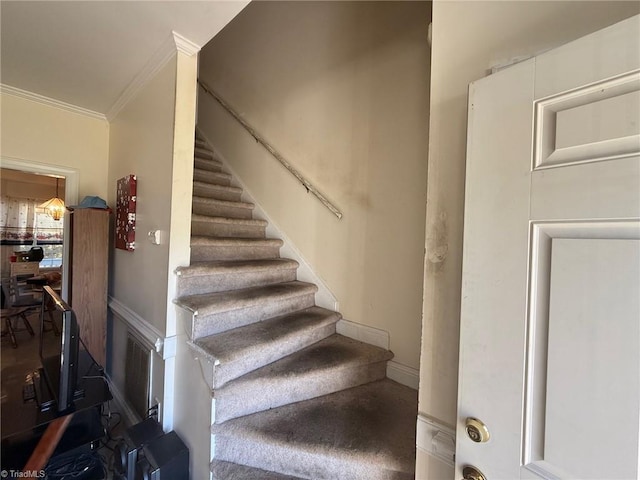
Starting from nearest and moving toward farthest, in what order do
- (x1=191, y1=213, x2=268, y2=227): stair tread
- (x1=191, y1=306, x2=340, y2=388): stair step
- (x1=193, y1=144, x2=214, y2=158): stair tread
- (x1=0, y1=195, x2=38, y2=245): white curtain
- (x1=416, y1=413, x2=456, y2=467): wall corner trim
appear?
(x1=416, y1=413, x2=456, y2=467): wall corner trim → (x1=191, y1=306, x2=340, y2=388): stair step → (x1=191, y1=213, x2=268, y2=227): stair tread → (x1=193, y1=144, x2=214, y2=158): stair tread → (x1=0, y1=195, x2=38, y2=245): white curtain

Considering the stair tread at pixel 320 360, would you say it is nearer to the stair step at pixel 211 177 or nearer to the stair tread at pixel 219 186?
the stair tread at pixel 219 186

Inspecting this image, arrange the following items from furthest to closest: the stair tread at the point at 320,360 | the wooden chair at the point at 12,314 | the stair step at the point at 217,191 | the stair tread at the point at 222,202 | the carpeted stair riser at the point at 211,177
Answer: the wooden chair at the point at 12,314
the carpeted stair riser at the point at 211,177
the stair step at the point at 217,191
the stair tread at the point at 222,202
the stair tread at the point at 320,360

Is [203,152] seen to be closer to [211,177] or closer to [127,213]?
[211,177]

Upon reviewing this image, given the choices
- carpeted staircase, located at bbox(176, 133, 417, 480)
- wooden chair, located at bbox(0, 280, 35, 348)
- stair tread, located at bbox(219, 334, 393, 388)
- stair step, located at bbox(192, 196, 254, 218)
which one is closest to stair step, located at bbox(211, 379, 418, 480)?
carpeted staircase, located at bbox(176, 133, 417, 480)

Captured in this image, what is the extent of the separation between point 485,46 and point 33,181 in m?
7.80

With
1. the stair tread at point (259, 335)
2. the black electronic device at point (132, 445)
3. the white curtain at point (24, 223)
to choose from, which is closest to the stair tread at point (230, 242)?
the stair tread at point (259, 335)

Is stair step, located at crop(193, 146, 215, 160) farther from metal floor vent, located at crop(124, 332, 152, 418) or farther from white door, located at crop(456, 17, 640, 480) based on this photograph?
white door, located at crop(456, 17, 640, 480)

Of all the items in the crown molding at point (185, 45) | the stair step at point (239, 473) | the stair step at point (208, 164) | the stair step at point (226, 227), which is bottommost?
the stair step at point (239, 473)

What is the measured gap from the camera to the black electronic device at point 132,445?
Result: 1.30m

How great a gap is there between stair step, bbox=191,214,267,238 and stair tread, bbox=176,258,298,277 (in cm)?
38

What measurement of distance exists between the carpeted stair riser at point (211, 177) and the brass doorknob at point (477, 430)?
298 centimetres

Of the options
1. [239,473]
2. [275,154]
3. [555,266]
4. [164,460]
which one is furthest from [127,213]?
[555,266]

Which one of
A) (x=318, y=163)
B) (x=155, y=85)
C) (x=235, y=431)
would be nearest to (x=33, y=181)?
(x=155, y=85)

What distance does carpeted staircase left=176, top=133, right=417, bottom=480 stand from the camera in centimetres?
123
